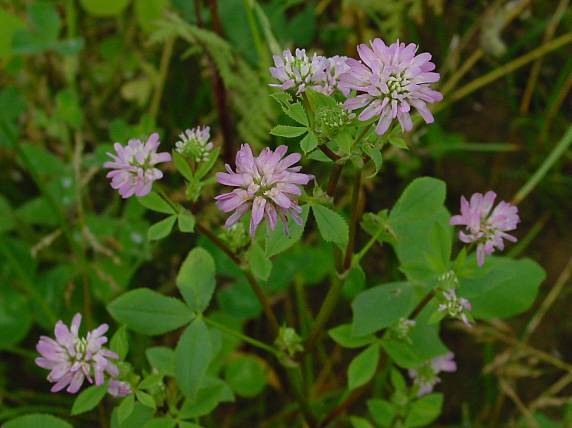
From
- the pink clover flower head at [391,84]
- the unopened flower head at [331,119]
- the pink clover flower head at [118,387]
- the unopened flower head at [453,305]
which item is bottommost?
the pink clover flower head at [118,387]

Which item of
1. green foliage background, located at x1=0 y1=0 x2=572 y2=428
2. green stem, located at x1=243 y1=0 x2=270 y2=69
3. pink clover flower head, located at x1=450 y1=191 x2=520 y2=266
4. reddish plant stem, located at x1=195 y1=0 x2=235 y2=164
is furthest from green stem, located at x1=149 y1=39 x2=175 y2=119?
pink clover flower head, located at x1=450 y1=191 x2=520 y2=266

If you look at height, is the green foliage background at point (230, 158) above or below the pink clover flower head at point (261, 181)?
below

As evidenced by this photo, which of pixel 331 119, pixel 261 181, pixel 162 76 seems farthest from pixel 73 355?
pixel 162 76

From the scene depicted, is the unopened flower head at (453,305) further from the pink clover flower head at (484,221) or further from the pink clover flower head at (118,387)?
the pink clover flower head at (118,387)

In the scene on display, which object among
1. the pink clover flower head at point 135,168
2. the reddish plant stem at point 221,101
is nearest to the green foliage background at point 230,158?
the reddish plant stem at point 221,101

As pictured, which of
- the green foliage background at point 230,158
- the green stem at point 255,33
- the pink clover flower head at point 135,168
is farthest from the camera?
the green foliage background at point 230,158

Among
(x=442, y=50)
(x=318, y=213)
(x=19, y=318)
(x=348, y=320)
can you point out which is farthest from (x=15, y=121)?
(x=318, y=213)

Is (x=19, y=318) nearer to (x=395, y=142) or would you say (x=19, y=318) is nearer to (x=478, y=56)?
(x=395, y=142)
